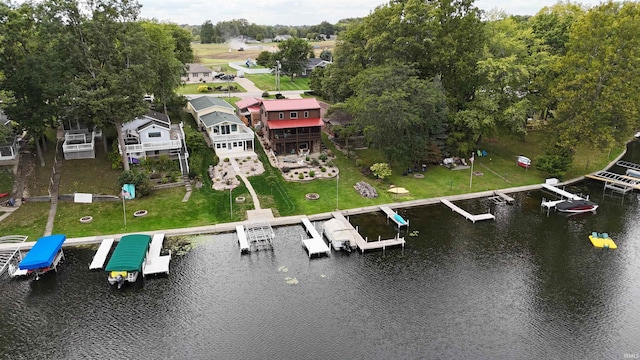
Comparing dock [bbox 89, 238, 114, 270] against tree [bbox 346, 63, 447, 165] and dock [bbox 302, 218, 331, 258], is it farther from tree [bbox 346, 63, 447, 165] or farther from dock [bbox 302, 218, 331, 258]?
tree [bbox 346, 63, 447, 165]

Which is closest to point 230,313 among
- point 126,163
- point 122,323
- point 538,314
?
point 122,323

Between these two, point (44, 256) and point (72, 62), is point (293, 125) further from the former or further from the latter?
point (44, 256)

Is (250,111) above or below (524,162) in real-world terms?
above

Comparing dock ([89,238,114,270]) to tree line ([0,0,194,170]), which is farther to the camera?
tree line ([0,0,194,170])

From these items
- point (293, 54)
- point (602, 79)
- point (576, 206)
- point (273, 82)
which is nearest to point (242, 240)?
point (576, 206)

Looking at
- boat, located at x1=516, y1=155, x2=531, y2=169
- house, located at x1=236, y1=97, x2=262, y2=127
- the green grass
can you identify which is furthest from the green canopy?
boat, located at x1=516, y1=155, x2=531, y2=169

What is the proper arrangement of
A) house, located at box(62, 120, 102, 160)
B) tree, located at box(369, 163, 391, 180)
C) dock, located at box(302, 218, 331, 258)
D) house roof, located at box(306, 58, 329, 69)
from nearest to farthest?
dock, located at box(302, 218, 331, 258)
tree, located at box(369, 163, 391, 180)
house, located at box(62, 120, 102, 160)
house roof, located at box(306, 58, 329, 69)

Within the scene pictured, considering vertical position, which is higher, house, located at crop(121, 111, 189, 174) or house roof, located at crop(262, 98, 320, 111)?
house roof, located at crop(262, 98, 320, 111)
